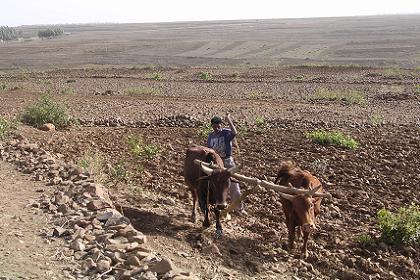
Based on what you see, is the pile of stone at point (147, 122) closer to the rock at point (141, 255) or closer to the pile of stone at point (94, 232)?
the pile of stone at point (94, 232)

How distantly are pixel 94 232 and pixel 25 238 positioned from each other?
0.81 meters

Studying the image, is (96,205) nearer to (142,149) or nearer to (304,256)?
(304,256)

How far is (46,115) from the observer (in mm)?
14336

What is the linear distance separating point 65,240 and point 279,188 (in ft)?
9.07

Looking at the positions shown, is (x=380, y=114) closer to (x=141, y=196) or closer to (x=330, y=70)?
(x=141, y=196)

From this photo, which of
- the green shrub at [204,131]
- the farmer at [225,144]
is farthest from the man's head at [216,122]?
the green shrub at [204,131]

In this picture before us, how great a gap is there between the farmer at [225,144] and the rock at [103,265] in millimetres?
3243

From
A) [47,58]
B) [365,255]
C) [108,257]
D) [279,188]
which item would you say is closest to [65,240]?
[108,257]

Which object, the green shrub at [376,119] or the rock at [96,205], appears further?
the green shrub at [376,119]

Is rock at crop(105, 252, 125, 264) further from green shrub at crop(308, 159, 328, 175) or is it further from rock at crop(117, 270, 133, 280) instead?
green shrub at crop(308, 159, 328, 175)

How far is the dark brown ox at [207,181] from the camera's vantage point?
7.24 meters

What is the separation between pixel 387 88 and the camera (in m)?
26.6

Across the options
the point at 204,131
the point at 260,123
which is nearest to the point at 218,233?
the point at 204,131

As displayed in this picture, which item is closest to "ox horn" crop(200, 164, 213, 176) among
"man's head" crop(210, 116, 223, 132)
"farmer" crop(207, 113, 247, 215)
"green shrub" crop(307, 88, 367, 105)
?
"farmer" crop(207, 113, 247, 215)
